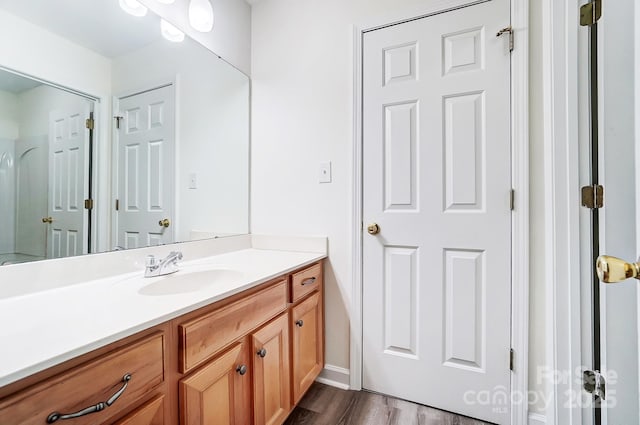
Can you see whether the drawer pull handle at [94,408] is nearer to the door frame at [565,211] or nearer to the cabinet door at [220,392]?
the cabinet door at [220,392]

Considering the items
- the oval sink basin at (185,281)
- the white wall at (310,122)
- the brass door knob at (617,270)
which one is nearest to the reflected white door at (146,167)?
the oval sink basin at (185,281)

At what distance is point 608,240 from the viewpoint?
844 millimetres

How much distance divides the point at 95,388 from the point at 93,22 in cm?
130

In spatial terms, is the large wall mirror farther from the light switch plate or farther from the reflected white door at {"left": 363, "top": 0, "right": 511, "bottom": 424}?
the reflected white door at {"left": 363, "top": 0, "right": 511, "bottom": 424}

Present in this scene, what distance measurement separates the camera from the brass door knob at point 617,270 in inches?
19.0

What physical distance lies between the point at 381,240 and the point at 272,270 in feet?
2.13

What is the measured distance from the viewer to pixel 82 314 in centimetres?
72

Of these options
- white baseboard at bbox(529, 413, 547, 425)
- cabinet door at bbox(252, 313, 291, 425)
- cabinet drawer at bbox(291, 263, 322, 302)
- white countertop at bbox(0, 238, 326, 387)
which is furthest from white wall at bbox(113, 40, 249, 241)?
white baseboard at bbox(529, 413, 547, 425)

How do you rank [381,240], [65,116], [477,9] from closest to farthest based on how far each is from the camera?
[65,116] < [477,9] < [381,240]

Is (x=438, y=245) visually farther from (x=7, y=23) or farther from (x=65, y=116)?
(x=7, y=23)

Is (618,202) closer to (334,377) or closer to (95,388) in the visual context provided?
(95,388)

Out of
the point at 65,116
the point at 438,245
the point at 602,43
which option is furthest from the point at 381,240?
the point at 65,116

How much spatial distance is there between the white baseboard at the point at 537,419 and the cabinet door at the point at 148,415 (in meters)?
1.54

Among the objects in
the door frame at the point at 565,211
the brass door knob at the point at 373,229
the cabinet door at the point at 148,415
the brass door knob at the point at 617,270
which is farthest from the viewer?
the brass door knob at the point at 373,229
